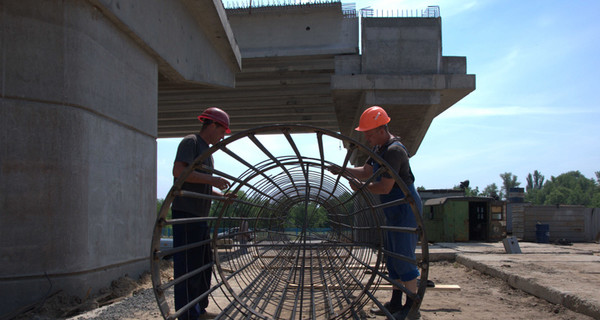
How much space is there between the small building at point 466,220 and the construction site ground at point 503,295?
21.5 feet

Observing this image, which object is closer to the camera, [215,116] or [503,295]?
[215,116]

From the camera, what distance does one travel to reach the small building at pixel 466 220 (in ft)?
47.8

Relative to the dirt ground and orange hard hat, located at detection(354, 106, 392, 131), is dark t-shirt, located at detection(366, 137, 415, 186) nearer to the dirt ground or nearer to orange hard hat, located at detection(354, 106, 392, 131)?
orange hard hat, located at detection(354, 106, 392, 131)

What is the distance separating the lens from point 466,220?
1452cm

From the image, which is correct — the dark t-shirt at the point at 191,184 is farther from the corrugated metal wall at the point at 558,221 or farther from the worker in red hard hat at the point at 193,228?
the corrugated metal wall at the point at 558,221

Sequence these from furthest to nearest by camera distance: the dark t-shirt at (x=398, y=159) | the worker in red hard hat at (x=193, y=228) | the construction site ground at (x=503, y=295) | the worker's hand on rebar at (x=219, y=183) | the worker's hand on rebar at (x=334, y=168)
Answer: the construction site ground at (x=503, y=295) < the dark t-shirt at (x=398, y=159) < the worker in red hard hat at (x=193, y=228) < the worker's hand on rebar at (x=219, y=183) < the worker's hand on rebar at (x=334, y=168)

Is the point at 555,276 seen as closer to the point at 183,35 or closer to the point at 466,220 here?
the point at 183,35

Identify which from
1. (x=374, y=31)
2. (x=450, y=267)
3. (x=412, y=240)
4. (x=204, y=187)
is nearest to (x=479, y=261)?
(x=450, y=267)

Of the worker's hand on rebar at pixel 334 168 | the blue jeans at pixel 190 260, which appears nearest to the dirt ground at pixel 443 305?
the blue jeans at pixel 190 260

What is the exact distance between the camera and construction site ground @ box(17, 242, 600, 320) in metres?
4.38

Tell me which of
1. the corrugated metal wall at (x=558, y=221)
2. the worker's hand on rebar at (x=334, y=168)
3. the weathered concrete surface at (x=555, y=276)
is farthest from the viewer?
A: the corrugated metal wall at (x=558, y=221)

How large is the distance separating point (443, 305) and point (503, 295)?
1372mm

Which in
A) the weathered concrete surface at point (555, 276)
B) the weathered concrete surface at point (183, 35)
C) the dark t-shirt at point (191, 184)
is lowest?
the weathered concrete surface at point (555, 276)

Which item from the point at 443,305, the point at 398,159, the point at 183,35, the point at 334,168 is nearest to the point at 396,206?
the point at 398,159
